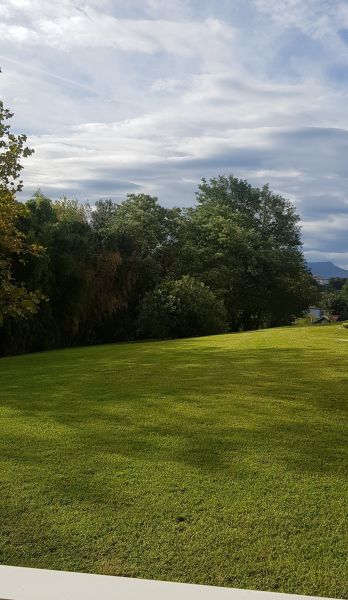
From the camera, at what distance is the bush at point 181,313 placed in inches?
777

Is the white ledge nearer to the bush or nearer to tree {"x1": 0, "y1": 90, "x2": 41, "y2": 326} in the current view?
tree {"x1": 0, "y1": 90, "x2": 41, "y2": 326}

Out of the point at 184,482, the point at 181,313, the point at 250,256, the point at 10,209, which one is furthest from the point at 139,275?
the point at 184,482

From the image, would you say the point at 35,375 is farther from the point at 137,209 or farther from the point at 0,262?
the point at 137,209

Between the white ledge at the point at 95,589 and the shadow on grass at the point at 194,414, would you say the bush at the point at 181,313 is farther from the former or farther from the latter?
the white ledge at the point at 95,589

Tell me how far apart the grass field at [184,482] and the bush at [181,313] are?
42.3 ft

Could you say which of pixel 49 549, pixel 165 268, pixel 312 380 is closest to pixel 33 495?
pixel 49 549

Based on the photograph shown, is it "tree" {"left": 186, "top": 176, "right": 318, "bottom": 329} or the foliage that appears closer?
the foliage

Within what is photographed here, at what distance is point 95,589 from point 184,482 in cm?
168

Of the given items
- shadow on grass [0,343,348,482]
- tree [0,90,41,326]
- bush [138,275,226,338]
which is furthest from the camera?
bush [138,275,226,338]

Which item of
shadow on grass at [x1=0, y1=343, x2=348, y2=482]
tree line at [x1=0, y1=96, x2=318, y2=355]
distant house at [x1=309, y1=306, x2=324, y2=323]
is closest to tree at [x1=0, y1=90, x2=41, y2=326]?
tree line at [x1=0, y1=96, x2=318, y2=355]

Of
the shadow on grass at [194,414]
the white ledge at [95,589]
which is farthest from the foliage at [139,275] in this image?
the white ledge at [95,589]

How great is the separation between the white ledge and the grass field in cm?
64

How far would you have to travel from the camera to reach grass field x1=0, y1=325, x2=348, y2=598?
2652mm

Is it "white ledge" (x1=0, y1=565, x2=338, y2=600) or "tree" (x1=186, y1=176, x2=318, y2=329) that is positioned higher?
"tree" (x1=186, y1=176, x2=318, y2=329)
